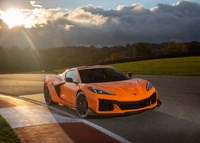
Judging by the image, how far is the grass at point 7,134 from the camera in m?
6.16

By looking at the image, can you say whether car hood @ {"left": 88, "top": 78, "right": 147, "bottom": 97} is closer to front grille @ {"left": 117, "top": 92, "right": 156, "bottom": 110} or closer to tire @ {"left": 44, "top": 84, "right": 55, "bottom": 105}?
front grille @ {"left": 117, "top": 92, "right": 156, "bottom": 110}

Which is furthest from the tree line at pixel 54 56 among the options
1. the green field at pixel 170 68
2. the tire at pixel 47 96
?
the tire at pixel 47 96

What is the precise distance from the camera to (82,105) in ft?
27.2

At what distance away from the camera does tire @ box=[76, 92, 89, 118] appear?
8172 mm

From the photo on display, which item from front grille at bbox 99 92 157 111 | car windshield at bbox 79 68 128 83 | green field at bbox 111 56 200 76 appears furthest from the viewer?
green field at bbox 111 56 200 76

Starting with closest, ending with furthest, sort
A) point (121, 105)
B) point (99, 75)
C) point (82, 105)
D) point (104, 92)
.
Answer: point (121, 105)
point (104, 92)
point (82, 105)
point (99, 75)

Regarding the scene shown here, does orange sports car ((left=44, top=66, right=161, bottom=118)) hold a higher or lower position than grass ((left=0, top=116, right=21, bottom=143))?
higher

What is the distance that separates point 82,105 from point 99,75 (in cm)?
124

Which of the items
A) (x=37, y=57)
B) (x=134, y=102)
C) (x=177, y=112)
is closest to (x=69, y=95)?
(x=134, y=102)

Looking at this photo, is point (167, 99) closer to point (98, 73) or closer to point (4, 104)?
point (98, 73)

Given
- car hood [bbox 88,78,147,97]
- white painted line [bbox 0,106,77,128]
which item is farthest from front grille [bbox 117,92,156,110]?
white painted line [bbox 0,106,77,128]

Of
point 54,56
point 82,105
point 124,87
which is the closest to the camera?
point 124,87

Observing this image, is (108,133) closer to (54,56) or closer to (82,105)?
(82,105)

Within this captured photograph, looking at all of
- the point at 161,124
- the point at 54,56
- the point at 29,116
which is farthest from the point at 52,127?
the point at 54,56
